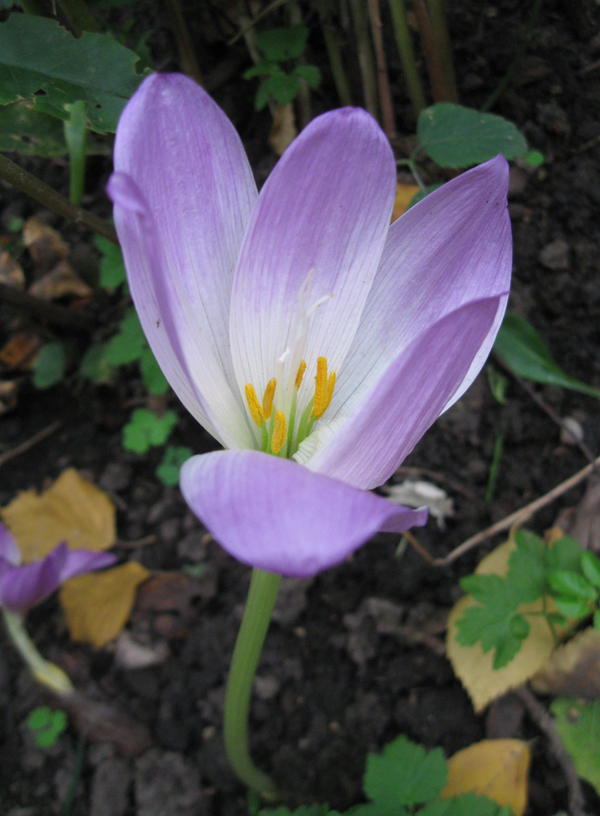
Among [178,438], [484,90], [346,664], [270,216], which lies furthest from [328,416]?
[484,90]

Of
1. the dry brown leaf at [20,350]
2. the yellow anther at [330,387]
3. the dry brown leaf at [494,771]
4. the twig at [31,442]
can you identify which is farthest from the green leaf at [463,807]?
the dry brown leaf at [20,350]

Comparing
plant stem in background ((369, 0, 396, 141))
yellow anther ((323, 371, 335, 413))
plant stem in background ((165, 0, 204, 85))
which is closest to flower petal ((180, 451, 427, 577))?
yellow anther ((323, 371, 335, 413))

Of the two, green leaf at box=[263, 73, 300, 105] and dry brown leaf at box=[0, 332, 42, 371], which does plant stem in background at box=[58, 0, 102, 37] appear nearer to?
green leaf at box=[263, 73, 300, 105]

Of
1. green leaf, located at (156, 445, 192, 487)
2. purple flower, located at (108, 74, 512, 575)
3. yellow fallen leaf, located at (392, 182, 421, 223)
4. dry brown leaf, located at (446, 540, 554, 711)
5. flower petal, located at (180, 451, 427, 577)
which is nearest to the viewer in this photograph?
flower petal, located at (180, 451, 427, 577)

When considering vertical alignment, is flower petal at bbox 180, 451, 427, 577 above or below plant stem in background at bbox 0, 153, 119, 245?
below

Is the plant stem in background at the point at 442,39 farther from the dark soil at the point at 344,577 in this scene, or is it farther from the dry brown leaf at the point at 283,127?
the dry brown leaf at the point at 283,127

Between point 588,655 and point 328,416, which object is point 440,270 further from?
point 588,655

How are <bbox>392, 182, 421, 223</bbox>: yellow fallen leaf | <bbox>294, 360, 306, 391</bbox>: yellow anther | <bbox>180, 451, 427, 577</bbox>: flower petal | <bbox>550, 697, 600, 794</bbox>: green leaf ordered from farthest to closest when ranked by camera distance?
<bbox>392, 182, 421, 223</bbox>: yellow fallen leaf
<bbox>550, 697, 600, 794</bbox>: green leaf
<bbox>294, 360, 306, 391</bbox>: yellow anther
<bbox>180, 451, 427, 577</bbox>: flower petal

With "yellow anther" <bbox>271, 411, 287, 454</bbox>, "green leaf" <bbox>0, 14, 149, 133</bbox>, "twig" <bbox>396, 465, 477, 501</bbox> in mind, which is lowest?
"twig" <bbox>396, 465, 477, 501</bbox>
